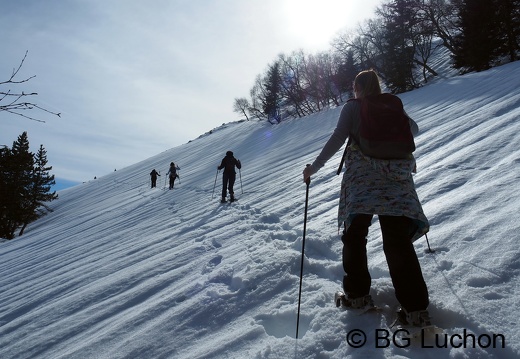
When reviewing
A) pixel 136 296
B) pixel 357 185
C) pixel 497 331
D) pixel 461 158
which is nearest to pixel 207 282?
pixel 136 296

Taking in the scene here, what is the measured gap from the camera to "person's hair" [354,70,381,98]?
2.57m

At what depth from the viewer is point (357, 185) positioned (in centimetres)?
251

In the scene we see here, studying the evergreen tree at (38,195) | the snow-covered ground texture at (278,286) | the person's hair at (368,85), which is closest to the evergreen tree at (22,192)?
the evergreen tree at (38,195)

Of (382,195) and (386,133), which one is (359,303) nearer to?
(382,195)

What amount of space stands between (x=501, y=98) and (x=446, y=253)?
1105 cm

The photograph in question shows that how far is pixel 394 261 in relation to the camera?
226 cm

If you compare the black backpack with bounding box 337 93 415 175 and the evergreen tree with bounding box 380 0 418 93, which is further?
the evergreen tree with bounding box 380 0 418 93

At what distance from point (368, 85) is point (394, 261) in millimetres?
1364

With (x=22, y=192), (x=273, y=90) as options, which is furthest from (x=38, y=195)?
(x=273, y=90)

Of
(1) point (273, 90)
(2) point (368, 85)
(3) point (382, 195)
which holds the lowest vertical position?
(3) point (382, 195)

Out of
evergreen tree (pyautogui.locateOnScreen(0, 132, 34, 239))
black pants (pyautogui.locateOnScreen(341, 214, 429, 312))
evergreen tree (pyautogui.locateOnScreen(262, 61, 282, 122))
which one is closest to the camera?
black pants (pyautogui.locateOnScreen(341, 214, 429, 312))

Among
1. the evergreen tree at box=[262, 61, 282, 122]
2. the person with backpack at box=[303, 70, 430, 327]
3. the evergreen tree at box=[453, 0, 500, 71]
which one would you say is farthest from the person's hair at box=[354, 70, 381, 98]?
the evergreen tree at box=[262, 61, 282, 122]

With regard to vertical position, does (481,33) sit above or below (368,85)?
above

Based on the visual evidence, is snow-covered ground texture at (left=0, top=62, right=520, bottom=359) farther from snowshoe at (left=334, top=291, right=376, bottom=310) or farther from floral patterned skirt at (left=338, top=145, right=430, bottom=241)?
floral patterned skirt at (left=338, top=145, right=430, bottom=241)
